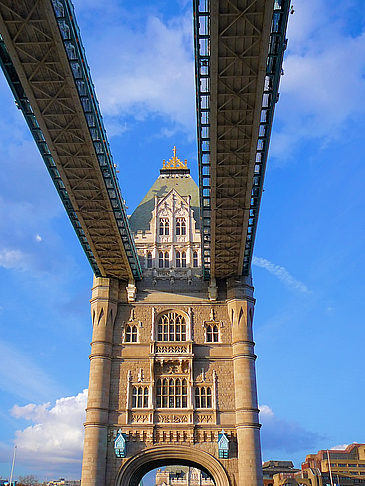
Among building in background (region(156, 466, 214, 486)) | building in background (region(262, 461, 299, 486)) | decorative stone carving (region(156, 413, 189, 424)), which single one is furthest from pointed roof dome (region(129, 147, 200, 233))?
building in background (region(262, 461, 299, 486))

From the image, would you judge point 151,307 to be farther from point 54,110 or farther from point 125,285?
point 54,110

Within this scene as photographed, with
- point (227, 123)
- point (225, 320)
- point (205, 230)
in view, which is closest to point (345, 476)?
point (225, 320)

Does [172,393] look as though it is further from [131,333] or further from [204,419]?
[131,333]

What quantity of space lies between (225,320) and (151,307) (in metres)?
7.14

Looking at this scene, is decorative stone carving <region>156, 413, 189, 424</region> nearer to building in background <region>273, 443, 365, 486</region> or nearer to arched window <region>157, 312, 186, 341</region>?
arched window <region>157, 312, 186, 341</region>

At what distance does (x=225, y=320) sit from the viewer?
50.5 metres

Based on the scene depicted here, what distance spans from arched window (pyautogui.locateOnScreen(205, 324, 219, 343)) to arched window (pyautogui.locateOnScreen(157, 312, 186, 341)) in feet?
7.08

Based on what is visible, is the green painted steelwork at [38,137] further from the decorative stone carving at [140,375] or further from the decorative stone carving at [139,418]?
the decorative stone carving at [139,418]

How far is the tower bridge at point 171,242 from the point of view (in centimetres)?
2800

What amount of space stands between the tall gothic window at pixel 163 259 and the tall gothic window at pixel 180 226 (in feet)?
8.49

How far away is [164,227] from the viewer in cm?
5556

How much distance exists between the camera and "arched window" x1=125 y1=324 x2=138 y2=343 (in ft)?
164

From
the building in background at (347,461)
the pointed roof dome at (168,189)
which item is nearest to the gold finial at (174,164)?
the pointed roof dome at (168,189)

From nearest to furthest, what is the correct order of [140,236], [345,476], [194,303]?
[194,303] < [140,236] < [345,476]
